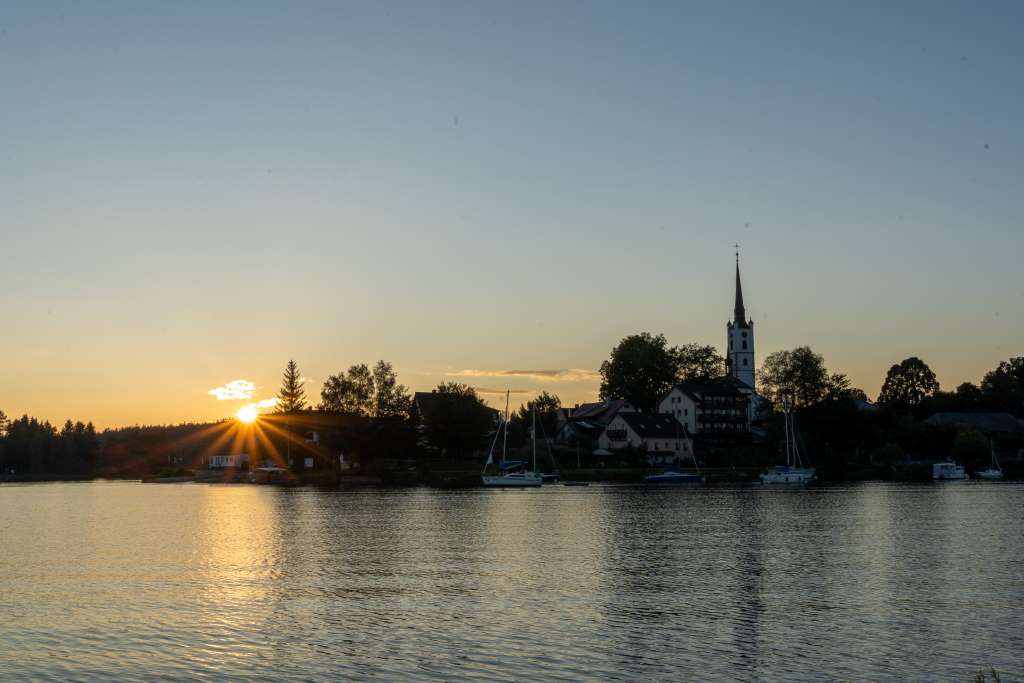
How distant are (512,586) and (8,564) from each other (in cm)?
3237

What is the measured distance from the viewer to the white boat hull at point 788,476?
152000 millimetres

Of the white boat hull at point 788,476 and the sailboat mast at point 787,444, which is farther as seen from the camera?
the sailboat mast at point 787,444

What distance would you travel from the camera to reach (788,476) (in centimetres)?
15225

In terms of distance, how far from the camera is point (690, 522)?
267 ft

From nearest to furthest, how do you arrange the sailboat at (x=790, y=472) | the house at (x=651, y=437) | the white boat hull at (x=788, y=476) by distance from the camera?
the white boat hull at (x=788, y=476) < the sailboat at (x=790, y=472) < the house at (x=651, y=437)

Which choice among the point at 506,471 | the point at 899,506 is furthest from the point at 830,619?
the point at 506,471

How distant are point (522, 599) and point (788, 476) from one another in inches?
4685

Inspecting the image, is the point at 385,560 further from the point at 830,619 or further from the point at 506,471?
the point at 506,471

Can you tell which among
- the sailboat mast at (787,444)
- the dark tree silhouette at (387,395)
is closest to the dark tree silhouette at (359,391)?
the dark tree silhouette at (387,395)

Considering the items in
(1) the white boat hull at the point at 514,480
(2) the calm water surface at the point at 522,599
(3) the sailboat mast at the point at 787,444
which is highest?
(3) the sailboat mast at the point at 787,444

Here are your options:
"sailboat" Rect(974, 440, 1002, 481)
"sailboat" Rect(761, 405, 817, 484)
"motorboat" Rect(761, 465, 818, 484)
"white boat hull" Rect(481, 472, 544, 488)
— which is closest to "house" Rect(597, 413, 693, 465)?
"sailboat" Rect(761, 405, 817, 484)

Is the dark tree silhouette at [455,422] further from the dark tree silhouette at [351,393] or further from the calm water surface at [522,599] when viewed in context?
the calm water surface at [522,599]

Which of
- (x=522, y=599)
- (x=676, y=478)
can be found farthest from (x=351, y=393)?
(x=522, y=599)

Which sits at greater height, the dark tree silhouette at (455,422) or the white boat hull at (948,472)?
the dark tree silhouette at (455,422)
